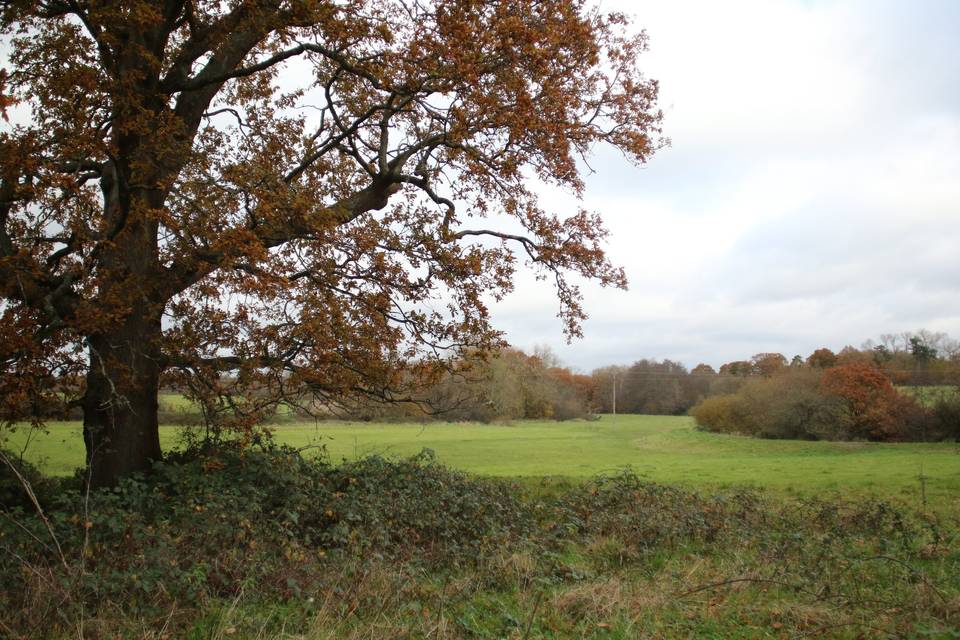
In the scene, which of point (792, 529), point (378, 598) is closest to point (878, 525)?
point (792, 529)

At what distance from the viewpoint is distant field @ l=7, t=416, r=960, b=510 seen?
643 inches

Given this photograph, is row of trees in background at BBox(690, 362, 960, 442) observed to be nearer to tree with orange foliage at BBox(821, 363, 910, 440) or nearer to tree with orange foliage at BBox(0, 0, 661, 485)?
tree with orange foliage at BBox(821, 363, 910, 440)

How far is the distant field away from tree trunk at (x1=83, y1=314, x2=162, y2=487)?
1.32 m

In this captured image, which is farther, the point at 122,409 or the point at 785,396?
the point at 785,396

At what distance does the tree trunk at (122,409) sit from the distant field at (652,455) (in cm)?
132

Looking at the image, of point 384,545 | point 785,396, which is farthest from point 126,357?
point 785,396

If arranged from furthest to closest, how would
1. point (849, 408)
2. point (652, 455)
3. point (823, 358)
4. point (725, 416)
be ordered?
point (823, 358), point (725, 416), point (849, 408), point (652, 455)

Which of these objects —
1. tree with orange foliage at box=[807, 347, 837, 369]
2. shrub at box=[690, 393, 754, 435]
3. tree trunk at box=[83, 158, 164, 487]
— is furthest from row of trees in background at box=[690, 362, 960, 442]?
tree trunk at box=[83, 158, 164, 487]

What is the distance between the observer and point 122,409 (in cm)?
1057

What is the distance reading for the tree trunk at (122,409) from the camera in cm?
1016

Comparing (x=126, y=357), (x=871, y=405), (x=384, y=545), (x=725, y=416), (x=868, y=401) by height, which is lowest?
(x=384, y=545)

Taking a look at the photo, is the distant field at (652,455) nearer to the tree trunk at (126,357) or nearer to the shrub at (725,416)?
the shrub at (725,416)

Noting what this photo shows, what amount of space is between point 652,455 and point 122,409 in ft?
72.3

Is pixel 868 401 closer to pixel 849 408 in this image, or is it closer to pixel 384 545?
pixel 849 408
